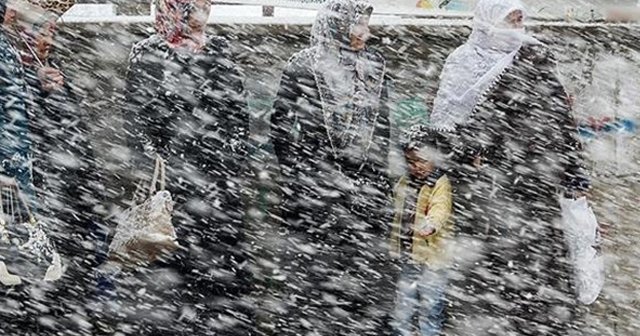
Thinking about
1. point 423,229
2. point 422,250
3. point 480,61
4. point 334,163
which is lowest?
point 422,250

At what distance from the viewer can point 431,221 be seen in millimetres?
4352

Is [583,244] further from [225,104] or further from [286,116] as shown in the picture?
[225,104]

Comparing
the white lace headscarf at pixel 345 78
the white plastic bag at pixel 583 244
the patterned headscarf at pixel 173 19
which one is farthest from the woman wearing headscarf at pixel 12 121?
the white plastic bag at pixel 583 244

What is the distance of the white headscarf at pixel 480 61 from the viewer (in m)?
4.38

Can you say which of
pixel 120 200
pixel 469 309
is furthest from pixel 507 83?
pixel 120 200

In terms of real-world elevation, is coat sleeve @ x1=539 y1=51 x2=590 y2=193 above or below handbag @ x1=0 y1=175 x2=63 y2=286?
above

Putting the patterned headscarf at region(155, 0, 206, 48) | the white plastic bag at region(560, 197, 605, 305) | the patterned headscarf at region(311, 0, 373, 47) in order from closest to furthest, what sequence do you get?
the patterned headscarf at region(155, 0, 206, 48)
the patterned headscarf at region(311, 0, 373, 47)
the white plastic bag at region(560, 197, 605, 305)

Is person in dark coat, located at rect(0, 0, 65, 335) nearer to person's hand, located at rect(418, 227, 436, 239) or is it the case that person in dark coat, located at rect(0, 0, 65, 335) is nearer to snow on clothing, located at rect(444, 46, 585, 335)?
person's hand, located at rect(418, 227, 436, 239)

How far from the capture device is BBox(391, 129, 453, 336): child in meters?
4.38

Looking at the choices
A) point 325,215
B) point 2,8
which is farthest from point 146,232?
point 2,8

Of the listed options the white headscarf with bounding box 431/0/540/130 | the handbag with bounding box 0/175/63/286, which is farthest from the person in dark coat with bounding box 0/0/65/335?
the white headscarf with bounding box 431/0/540/130

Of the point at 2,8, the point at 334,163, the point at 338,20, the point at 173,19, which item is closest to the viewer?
the point at 2,8

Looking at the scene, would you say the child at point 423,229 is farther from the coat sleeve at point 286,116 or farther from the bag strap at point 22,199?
the bag strap at point 22,199

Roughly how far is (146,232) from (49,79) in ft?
2.29
